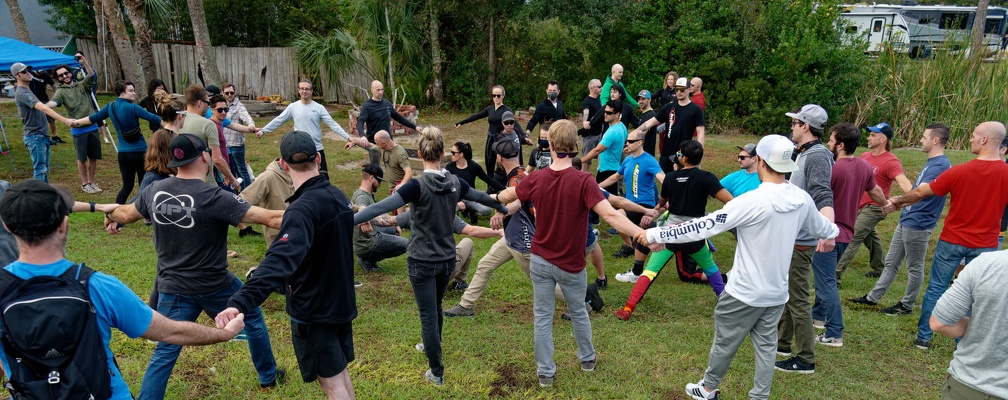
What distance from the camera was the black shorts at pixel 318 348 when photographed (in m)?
3.62

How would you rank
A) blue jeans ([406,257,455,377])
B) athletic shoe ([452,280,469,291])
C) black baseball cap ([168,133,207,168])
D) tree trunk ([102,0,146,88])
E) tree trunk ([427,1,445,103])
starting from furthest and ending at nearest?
tree trunk ([427,1,445,103])
tree trunk ([102,0,146,88])
athletic shoe ([452,280,469,291])
blue jeans ([406,257,455,377])
black baseball cap ([168,133,207,168])

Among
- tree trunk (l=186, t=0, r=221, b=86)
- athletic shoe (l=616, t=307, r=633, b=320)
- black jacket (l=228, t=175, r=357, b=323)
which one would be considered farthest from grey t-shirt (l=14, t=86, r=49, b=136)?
athletic shoe (l=616, t=307, r=633, b=320)

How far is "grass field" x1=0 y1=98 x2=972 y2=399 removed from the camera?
481 cm

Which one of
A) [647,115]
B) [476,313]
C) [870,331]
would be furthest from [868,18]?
[476,313]

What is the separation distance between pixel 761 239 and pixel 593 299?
8.41 ft

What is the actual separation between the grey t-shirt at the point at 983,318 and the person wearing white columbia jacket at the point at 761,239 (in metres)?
0.98

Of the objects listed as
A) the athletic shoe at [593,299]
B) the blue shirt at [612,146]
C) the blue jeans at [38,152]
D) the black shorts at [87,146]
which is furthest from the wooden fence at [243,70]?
the athletic shoe at [593,299]

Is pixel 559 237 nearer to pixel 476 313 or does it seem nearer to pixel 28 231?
pixel 476 313

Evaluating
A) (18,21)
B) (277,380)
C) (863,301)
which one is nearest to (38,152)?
(277,380)

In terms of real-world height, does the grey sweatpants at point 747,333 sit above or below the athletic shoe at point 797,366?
above

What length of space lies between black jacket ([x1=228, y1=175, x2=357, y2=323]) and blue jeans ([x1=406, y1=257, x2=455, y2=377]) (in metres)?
0.89

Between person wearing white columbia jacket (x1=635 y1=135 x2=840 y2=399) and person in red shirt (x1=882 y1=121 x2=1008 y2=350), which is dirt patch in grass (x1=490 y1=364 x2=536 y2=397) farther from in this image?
person in red shirt (x1=882 y1=121 x2=1008 y2=350)

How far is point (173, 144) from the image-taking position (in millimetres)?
3893

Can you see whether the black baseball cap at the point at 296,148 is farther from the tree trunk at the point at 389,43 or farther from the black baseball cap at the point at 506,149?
the tree trunk at the point at 389,43
